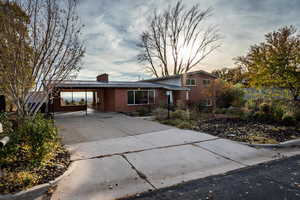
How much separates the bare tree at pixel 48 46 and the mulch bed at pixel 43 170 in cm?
158

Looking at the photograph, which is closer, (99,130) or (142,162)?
(142,162)

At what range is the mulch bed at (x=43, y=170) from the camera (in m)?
2.49

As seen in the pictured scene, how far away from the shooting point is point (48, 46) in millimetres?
4055

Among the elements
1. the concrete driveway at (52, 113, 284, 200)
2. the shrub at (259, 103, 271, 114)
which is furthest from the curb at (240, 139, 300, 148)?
the shrub at (259, 103, 271, 114)

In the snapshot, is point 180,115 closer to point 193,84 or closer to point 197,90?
point 193,84

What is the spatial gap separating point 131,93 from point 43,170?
1198 centimetres

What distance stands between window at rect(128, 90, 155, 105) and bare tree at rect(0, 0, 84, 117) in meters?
10.1

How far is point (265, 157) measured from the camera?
4250 mm

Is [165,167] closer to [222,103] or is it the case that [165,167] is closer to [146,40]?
[222,103]

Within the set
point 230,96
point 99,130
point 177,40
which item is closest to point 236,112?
point 230,96

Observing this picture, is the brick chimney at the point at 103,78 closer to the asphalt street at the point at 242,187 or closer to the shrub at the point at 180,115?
the shrub at the point at 180,115

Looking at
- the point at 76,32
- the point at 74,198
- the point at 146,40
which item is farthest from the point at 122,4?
the point at 146,40

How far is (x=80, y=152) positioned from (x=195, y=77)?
16066mm

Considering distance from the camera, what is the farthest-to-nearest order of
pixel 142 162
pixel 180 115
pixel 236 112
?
pixel 236 112 < pixel 180 115 < pixel 142 162
